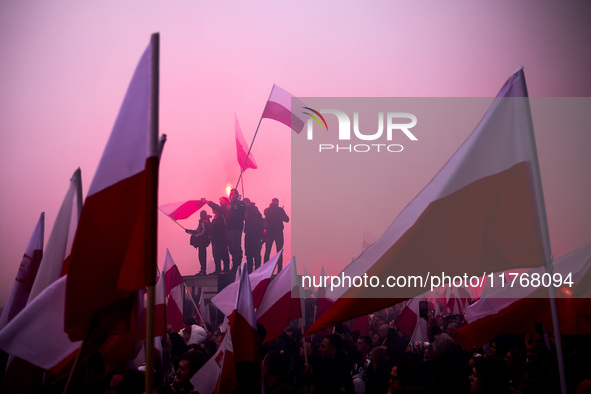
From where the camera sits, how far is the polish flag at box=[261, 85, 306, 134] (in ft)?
42.9

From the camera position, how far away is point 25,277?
6.04 meters

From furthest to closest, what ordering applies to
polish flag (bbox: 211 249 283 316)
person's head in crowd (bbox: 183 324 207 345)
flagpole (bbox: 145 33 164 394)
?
person's head in crowd (bbox: 183 324 207 345), polish flag (bbox: 211 249 283 316), flagpole (bbox: 145 33 164 394)

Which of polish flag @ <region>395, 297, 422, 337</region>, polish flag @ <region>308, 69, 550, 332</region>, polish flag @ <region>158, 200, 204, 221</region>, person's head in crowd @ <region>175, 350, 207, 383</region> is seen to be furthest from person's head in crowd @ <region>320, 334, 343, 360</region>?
polish flag @ <region>158, 200, 204, 221</region>

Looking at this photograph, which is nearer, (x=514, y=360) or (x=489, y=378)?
(x=489, y=378)

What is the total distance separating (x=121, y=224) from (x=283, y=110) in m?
10.1

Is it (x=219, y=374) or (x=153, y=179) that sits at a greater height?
(x=153, y=179)

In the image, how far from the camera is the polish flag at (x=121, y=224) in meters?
3.33

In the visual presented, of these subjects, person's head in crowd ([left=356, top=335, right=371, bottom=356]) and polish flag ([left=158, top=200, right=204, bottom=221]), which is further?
polish flag ([left=158, top=200, right=204, bottom=221])

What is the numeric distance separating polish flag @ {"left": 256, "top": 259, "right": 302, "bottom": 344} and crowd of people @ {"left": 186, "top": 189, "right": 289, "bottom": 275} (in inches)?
368

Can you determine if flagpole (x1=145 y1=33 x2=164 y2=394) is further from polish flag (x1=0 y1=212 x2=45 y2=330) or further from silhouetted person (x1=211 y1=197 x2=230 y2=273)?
silhouetted person (x1=211 y1=197 x2=230 y2=273)

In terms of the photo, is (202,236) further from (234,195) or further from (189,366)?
(189,366)

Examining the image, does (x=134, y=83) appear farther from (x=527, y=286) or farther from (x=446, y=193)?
(x=527, y=286)

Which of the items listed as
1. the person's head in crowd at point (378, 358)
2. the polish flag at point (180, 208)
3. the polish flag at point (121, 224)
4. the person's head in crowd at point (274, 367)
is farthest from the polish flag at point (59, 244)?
the polish flag at point (180, 208)

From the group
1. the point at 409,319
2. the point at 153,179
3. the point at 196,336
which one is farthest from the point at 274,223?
the point at 153,179
